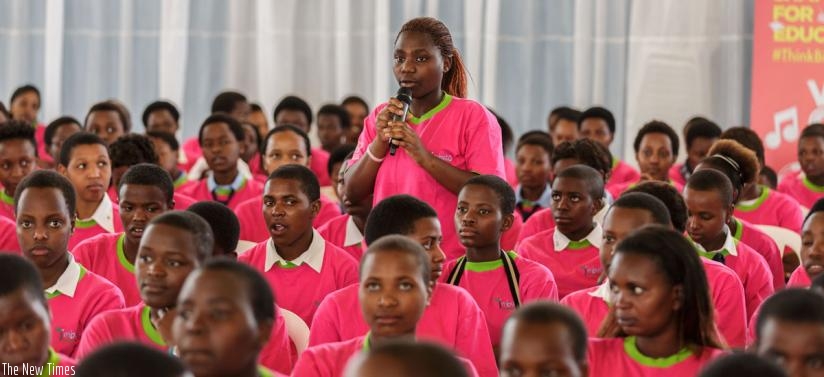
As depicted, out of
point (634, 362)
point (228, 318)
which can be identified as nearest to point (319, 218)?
point (634, 362)

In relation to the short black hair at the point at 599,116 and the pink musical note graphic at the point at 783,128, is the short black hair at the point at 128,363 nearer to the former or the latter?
the short black hair at the point at 599,116

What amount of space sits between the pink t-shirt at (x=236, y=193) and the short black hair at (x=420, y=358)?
13.8 feet

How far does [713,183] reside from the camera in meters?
4.47

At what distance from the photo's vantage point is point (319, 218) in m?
5.48

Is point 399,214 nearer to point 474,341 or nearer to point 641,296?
point 474,341

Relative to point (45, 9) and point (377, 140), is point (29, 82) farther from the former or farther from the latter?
point (377, 140)

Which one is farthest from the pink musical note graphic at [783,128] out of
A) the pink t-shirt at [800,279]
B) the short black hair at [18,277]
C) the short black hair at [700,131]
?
the short black hair at [18,277]

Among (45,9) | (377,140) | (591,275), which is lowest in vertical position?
(591,275)

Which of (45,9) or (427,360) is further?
(45,9)

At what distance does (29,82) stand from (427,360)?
7837mm

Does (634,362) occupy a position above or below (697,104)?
below

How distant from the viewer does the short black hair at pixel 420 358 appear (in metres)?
Result: 1.87

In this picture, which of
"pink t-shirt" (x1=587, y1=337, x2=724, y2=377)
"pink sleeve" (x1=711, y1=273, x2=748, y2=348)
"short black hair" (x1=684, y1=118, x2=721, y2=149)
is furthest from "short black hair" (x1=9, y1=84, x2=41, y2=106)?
"pink t-shirt" (x1=587, y1=337, x2=724, y2=377)

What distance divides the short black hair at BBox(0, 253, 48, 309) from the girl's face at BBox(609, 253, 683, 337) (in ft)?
4.08
